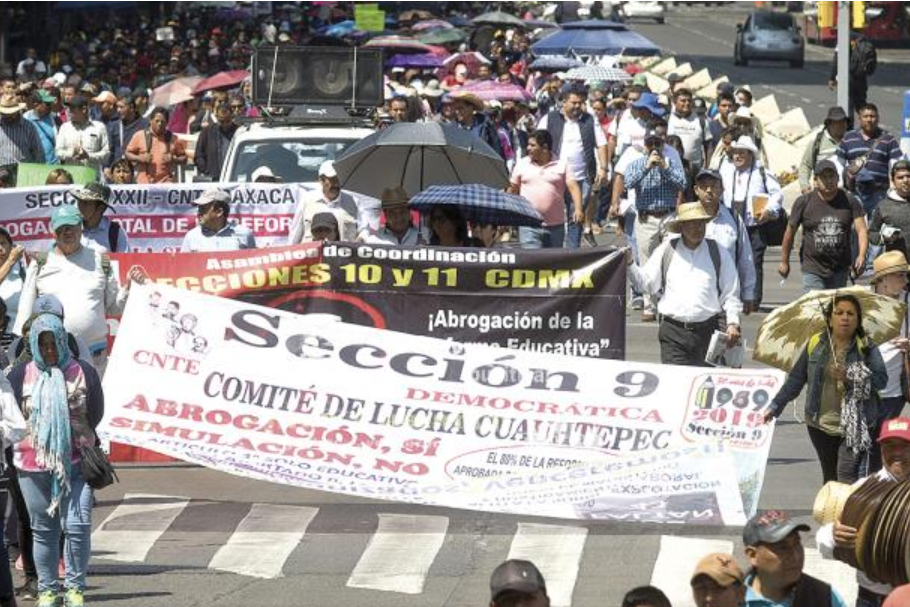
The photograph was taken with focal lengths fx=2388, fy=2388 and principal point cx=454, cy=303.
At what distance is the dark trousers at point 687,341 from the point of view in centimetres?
1449

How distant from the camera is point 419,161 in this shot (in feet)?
61.1

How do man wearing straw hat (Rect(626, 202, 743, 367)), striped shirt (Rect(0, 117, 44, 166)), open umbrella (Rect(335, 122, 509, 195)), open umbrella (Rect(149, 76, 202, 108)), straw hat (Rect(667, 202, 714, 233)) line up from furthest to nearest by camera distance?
open umbrella (Rect(149, 76, 202, 108)), striped shirt (Rect(0, 117, 44, 166)), open umbrella (Rect(335, 122, 509, 195)), man wearing straw hat (Rect(626, 202, 743, 367)), straw hat (Rect(667, 202, 714, 233))

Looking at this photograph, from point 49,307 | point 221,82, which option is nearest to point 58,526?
point 49,307

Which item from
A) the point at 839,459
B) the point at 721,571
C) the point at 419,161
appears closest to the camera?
the point at 721,571

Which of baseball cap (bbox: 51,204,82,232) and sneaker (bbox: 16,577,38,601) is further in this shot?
baseball cap (bbox: 51,204,82,232)

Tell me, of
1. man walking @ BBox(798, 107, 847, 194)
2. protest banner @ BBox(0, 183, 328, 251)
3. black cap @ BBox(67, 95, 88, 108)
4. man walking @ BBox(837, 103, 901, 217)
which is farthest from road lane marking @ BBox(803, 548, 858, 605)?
black cap @ BBox(67, 95, 88, 108)

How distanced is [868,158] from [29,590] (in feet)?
39.3

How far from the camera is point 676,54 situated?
247 feet

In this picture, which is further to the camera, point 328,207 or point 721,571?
point 328,207

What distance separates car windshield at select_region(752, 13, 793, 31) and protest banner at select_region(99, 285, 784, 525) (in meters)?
60.2

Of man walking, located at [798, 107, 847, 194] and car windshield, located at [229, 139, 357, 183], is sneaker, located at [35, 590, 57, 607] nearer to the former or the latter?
car windshield, located at [229, 139, 357, 183]

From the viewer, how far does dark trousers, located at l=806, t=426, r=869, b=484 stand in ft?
38.6

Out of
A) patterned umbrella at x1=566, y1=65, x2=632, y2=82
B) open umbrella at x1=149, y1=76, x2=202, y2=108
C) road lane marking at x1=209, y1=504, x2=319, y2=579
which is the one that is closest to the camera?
road lane marking at x1=209, y1=504, x2=319, y2=579

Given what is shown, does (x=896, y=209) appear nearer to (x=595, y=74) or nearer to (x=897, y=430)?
(x=897, y=430)
